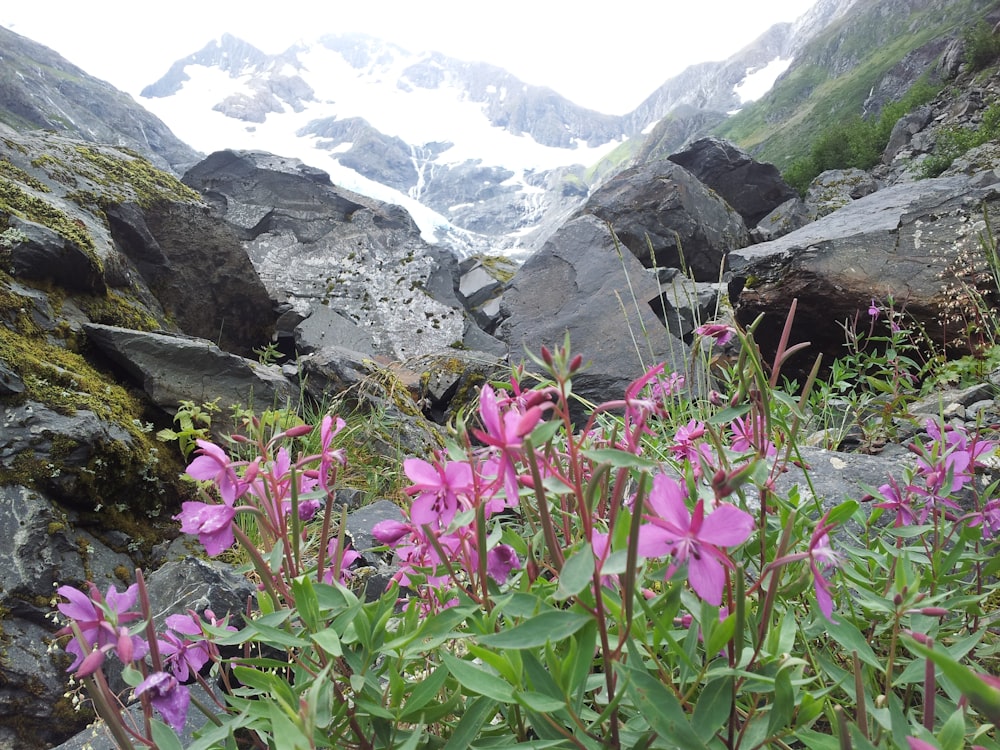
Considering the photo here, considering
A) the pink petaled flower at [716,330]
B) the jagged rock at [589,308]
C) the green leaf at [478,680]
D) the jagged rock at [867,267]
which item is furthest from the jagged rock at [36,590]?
the jagged rock at [867,267]

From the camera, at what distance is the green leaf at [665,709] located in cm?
65

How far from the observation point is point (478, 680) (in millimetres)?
737

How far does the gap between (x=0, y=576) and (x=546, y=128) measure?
216437 mm

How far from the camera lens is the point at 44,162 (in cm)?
473

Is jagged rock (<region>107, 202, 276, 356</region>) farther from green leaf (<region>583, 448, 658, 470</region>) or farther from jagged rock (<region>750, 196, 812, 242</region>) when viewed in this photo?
jagged rock (<region>750, 196, 812, 242</region>)

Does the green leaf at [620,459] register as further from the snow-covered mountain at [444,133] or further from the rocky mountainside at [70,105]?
the snow-covered mountain at [444,133]

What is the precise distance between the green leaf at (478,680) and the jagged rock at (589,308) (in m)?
4.06

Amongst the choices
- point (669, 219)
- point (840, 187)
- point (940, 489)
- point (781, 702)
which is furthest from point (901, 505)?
point (840, 187)

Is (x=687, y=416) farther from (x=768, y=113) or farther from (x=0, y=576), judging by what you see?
(x=768, y=113)

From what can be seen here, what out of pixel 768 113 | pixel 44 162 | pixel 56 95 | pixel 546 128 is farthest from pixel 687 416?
pixel 546 128

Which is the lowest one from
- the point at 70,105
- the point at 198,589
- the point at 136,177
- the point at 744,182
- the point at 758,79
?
the point at 198,589

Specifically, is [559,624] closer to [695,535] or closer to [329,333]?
[695,535]

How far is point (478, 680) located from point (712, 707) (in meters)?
0.30

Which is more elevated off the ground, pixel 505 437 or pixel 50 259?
pixel 50 259
